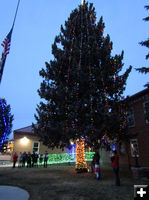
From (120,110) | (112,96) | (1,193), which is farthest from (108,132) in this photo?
(1,193)

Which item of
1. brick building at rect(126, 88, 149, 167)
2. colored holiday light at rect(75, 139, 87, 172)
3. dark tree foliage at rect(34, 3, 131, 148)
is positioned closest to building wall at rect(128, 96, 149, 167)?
brick building at rect(126, 88, 149, 167)

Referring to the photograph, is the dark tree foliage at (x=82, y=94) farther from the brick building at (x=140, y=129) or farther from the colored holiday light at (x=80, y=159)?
the brick building at (x=140, y=129)

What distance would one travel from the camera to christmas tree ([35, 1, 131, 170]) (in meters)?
10.9

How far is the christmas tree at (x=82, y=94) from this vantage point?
431 inches

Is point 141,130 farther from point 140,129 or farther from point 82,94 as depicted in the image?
point 82,94

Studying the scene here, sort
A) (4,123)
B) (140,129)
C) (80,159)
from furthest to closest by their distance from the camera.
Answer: (140,129) < (80,159) < (4,123)

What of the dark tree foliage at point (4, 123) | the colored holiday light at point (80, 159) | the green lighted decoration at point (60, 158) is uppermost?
the dark tree foliage at point (4, 123)

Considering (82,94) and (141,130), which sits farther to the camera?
(141,130)

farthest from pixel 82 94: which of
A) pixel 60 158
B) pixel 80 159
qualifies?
pixel 60 158

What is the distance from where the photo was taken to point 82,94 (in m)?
Result: 12.8

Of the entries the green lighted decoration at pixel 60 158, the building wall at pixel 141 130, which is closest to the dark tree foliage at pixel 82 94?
the building wall at pixel 141 130

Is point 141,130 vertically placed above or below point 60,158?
above

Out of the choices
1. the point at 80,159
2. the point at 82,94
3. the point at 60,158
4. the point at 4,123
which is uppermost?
the point at 82,94

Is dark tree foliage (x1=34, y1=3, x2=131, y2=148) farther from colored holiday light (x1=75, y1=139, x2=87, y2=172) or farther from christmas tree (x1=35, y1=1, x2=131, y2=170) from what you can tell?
colored holiday light (x1=75, y1=139, x2=87, y2=172)
